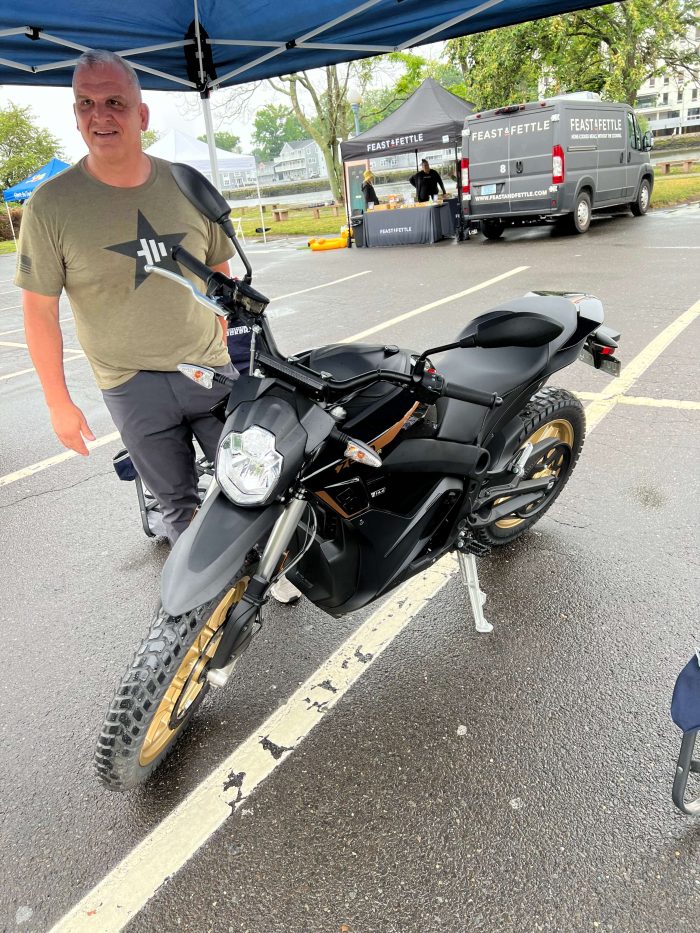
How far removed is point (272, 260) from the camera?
51.2 feet

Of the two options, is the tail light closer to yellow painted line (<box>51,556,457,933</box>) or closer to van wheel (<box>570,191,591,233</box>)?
van wheel (<box>570,191,591,233</box>)

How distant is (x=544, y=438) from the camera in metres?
3.14

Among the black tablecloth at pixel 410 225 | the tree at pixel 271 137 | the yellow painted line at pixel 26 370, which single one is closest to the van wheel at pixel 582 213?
the black tablecloth at pixel 410 225

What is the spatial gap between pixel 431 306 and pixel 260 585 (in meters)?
6.81

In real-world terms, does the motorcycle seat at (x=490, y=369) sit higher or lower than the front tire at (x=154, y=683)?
higher

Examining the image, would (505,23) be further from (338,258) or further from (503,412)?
(338,258)

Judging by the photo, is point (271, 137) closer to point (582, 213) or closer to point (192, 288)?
point (582, 213)

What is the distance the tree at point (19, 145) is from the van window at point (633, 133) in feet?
154

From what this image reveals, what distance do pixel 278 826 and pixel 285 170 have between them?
10700 cm

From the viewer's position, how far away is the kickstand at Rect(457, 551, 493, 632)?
2648 millimetres

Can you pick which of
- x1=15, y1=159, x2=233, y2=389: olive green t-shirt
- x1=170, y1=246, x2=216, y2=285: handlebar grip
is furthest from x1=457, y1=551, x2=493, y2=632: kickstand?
x1=170, y1=246, x2=216, y2=285: handlebar grip

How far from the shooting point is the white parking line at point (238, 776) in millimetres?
1816

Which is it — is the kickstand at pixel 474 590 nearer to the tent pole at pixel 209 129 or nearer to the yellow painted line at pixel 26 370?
the tent pole at pixel 209 129

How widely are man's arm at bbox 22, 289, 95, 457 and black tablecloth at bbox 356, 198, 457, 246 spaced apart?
44.5 ft
